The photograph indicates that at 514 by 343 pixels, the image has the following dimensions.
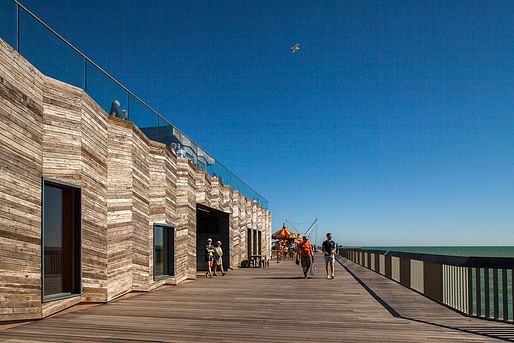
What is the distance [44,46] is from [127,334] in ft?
17.4

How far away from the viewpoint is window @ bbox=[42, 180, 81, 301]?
9.20 m

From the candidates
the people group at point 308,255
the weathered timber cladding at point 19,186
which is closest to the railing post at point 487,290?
the weathered timber cladding at point 19,186

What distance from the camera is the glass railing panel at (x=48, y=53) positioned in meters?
8.45

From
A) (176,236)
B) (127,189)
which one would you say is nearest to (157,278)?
(176,236)

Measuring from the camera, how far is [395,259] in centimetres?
1587

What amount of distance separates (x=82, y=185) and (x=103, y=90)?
8.51 feet

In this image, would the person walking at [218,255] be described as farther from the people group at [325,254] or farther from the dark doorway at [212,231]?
the dark doorway at [212,231]

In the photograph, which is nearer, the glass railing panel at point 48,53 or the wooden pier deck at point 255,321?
the wooden pier deck at point 255,321

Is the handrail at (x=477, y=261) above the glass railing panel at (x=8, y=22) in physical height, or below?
below

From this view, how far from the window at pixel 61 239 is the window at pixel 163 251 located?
4.18 meters

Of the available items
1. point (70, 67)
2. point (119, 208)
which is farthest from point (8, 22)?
point (119, 208)

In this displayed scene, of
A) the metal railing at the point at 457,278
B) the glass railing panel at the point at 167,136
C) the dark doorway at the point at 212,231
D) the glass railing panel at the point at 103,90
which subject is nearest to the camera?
the metal railing at the point at 457,278

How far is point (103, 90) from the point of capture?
11.4 meters

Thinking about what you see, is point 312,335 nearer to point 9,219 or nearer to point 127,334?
point 127,334
